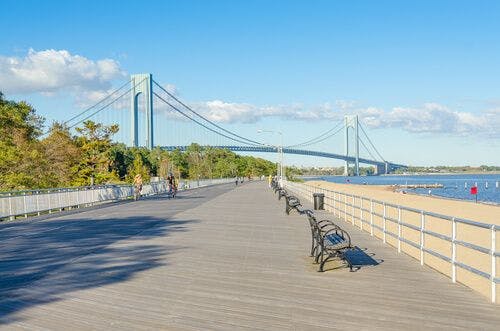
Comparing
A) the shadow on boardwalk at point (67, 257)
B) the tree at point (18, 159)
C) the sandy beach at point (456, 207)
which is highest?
the tree at point (18, 159)

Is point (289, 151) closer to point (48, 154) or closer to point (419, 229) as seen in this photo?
point (48, 154)

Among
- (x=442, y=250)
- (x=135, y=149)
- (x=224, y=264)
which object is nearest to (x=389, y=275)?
(x=224, y=264)

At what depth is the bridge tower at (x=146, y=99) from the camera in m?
95.7

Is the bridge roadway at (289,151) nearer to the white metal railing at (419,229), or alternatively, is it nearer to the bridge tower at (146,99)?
the bridge tower at (146,99)

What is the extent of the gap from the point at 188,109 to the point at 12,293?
377 ft

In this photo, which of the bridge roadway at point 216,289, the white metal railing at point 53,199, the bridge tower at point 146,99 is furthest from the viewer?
the bridge tower at point 146,99

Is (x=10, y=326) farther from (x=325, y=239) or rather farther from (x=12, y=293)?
(x=325, y=239)

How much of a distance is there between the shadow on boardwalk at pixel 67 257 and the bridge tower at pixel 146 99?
76427 mm

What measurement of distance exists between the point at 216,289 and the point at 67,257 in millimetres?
4536

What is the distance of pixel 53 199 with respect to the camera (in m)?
27.4

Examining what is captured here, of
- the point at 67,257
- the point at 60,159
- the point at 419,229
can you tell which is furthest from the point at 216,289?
the point at 60,159

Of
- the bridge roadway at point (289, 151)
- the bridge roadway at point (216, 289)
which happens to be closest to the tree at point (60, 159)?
the bridge roadway at point (216, 289)

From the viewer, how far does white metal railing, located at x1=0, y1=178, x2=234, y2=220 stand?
2342 cm

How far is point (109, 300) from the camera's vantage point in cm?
762
